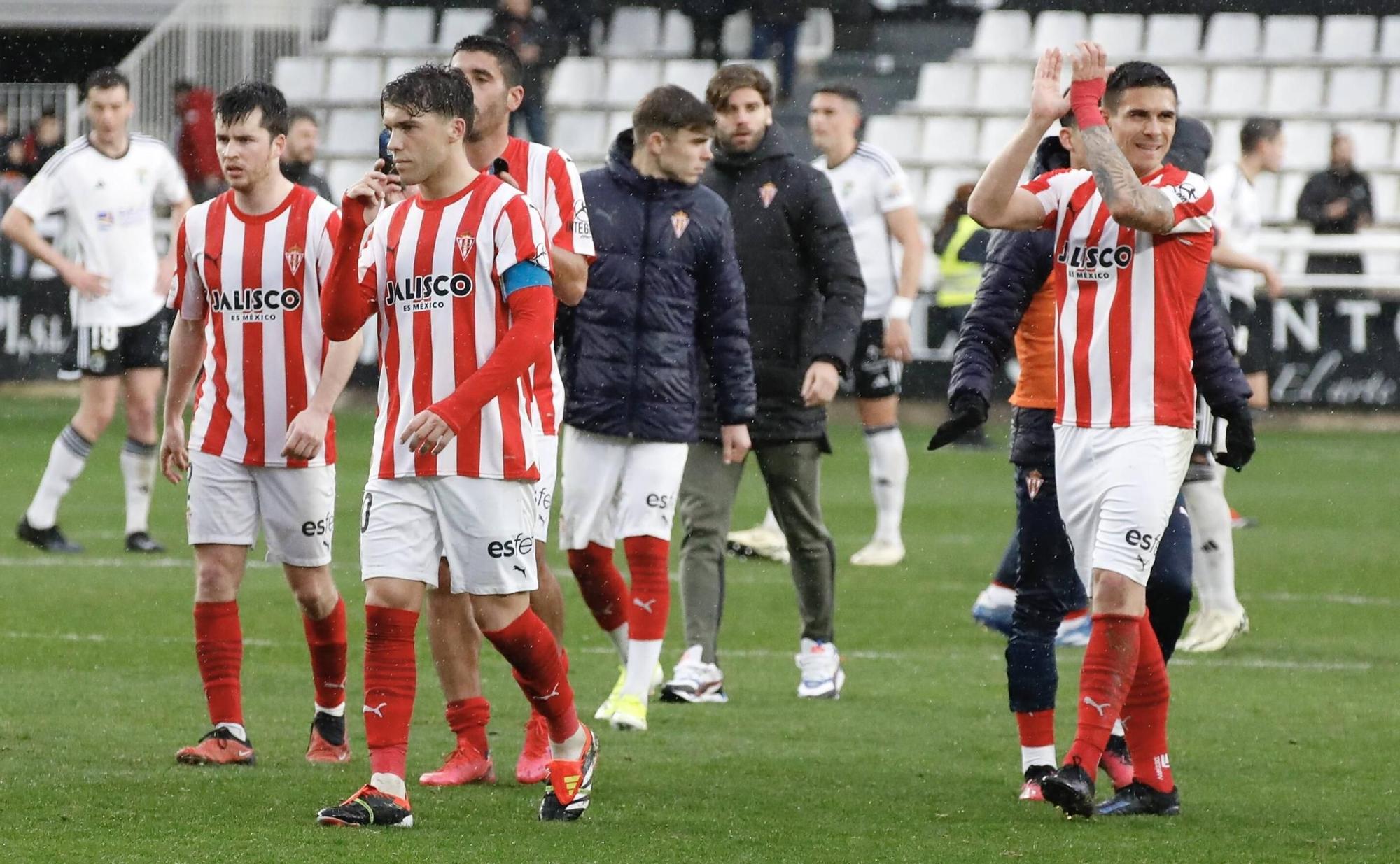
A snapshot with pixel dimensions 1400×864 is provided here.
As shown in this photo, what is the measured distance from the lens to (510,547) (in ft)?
16.8

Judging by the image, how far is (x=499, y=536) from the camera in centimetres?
511

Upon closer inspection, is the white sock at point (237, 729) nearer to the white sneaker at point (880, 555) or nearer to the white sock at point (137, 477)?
the white sock at point (137, 477)

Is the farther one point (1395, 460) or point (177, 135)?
point (177, 135)

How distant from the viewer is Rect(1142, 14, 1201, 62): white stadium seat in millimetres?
24641

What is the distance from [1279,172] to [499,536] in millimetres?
19563

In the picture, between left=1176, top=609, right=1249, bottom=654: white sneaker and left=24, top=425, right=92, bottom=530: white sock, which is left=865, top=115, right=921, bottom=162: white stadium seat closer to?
left=24, top=425, right=92, bottom=530: white sock

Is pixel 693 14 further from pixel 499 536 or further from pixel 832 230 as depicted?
pixel 499 536

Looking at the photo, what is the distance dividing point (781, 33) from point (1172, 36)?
4.68 meters

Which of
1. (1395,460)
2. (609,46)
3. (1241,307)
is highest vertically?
(609,46)

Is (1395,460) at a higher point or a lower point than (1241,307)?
lower

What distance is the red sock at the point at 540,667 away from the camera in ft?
17.0

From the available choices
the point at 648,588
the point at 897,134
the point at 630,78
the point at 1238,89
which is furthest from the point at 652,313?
the point at 1238,89

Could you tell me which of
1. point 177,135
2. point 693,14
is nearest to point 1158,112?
point 177,135

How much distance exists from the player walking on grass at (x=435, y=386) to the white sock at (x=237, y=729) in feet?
3.12
